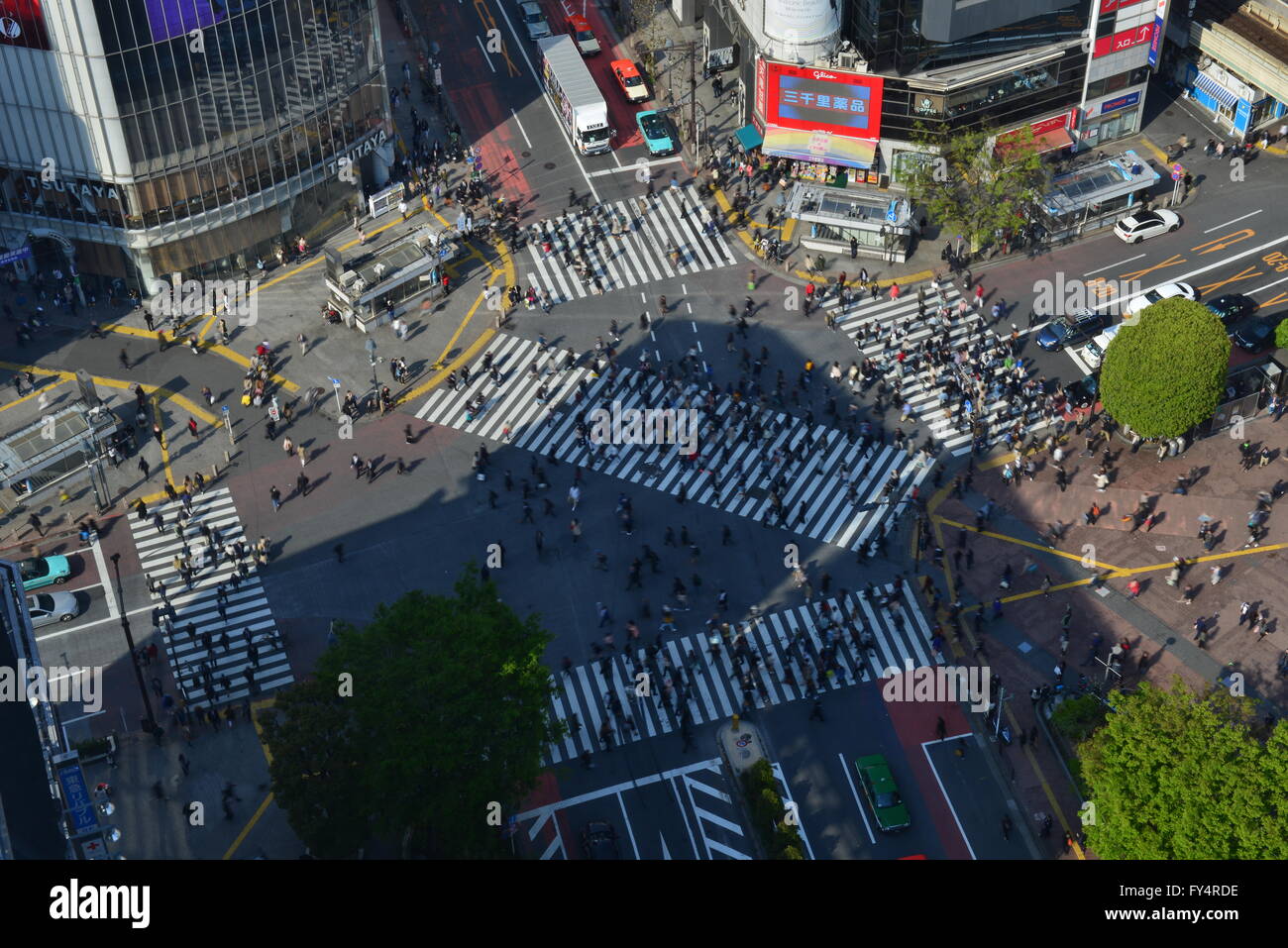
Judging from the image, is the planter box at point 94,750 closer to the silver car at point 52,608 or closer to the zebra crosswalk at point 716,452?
the silver car at point 52,608

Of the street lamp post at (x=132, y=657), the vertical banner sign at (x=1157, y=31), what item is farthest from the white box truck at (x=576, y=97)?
the street lamp post at (x=132, y=657)

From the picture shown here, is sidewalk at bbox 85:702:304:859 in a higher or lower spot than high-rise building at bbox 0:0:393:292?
lower

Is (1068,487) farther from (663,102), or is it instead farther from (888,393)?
(663,102)

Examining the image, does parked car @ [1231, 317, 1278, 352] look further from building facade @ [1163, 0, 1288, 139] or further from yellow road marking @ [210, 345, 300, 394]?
yellow road marking @ [210, 345, 300, 394]

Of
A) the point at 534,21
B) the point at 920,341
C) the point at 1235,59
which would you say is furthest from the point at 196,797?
the point at 1235,59

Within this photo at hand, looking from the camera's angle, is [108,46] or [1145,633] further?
[108,46]

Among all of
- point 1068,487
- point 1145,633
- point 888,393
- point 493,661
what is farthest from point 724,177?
point 493,661

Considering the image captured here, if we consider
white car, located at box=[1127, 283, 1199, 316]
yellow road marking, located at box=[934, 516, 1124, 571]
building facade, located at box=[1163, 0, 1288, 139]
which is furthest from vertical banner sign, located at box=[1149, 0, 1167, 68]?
yellow road marking, located at box=[934, 516, 1124, 571]
